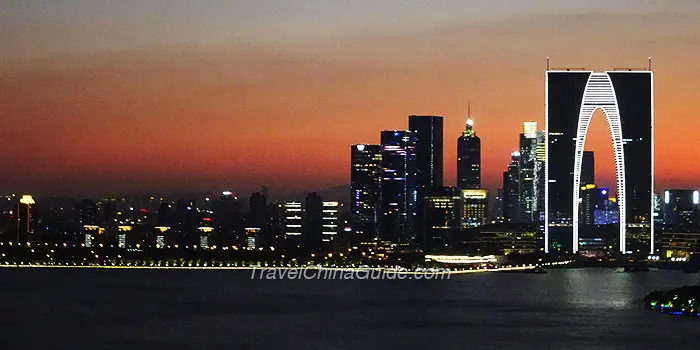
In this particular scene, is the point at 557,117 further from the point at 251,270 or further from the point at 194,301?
the point at 194,301

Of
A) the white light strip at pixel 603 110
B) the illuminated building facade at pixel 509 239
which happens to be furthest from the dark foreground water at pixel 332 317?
the illuminated building facade at pixel 509 239

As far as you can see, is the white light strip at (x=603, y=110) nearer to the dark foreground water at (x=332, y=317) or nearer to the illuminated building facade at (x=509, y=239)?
the illuminated building facade at (x=509, y=239)

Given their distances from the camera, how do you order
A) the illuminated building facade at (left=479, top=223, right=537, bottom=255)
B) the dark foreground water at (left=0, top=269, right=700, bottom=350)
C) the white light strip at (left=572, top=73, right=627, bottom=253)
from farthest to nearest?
1. the illuminated building facade at (left=479, top=223, right=537, bottom=255)
2. the white light strip at (left=572, top=73, right=627, bottom=253)
3. the dark foreground water at (left=0, top=269, right=700, bottom=350)

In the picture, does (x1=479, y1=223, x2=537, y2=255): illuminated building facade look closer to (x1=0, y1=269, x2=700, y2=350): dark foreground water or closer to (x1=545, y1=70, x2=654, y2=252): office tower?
(x1=545, y1=70, x2=654, y2=252): office tower

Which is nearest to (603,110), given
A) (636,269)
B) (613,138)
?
(613,138)

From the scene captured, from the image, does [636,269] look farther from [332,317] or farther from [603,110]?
[332,317]

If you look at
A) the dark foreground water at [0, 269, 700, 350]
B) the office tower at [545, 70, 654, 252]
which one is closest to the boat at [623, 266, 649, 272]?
the office tower at [545, 70, 654, 252]
